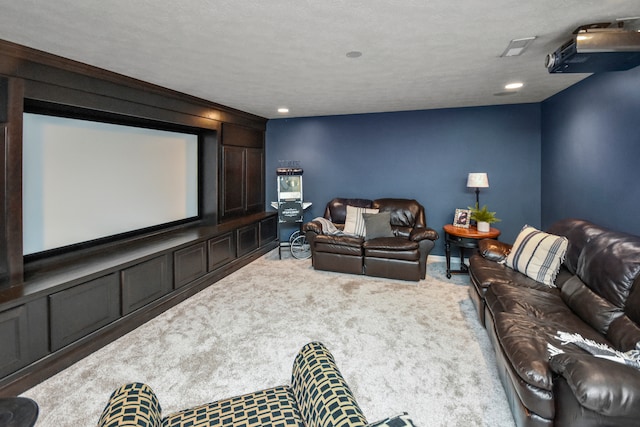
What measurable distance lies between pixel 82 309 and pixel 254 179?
3698 millimetres

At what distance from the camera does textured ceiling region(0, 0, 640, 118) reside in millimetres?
1941

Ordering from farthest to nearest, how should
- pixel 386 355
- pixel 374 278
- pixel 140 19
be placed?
pixel 374 278 < pixel 386 355 < pixel 140 19

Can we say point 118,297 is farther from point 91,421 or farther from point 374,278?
point 374,278

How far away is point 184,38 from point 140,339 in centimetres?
247

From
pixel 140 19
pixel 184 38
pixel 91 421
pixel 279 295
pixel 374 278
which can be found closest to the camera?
pixel 91 421

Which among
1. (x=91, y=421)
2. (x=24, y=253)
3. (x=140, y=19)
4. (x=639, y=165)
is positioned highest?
(x=140, y=19)

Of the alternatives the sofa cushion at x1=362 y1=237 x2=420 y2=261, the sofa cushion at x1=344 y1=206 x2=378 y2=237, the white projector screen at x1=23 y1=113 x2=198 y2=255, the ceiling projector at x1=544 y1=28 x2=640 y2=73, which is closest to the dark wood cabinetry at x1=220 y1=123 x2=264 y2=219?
the white projector screen at x1=23 y1=113 x2=198 y2=255

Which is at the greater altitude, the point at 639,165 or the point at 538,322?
the point at 639,165

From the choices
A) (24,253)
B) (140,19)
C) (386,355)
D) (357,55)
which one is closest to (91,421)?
(24,253)

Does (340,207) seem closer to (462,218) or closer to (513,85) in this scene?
(462,218)

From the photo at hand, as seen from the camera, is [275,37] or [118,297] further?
[118,297]

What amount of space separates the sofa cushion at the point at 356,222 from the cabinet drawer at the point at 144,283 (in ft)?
8.39

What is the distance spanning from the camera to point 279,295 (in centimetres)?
389

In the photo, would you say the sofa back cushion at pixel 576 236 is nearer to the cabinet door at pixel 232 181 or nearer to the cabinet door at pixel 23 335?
the cabinet door at pixel 23 335
